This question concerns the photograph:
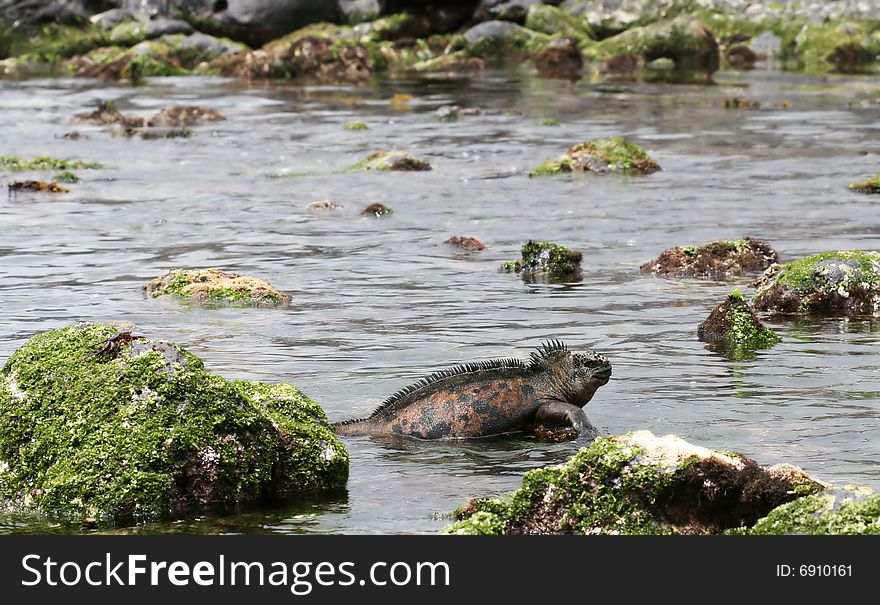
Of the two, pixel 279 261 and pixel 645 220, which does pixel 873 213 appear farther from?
pixel 279 261

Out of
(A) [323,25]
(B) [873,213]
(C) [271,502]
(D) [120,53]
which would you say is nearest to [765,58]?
(A) [323,25]

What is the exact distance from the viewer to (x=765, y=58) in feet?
210

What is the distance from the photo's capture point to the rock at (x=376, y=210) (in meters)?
24.4

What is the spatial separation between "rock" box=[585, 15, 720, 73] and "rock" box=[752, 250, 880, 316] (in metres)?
44.5

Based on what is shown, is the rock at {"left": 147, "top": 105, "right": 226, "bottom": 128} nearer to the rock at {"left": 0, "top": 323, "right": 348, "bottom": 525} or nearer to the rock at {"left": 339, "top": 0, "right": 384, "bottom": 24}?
the rock at {"left": 339, "top": 0, "right": 384, "bottom": 24}

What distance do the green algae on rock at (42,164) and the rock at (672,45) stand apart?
34292 mm

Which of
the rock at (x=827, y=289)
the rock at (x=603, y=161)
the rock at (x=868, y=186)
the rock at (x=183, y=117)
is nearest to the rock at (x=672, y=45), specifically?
the rock at (x=183, y=117)

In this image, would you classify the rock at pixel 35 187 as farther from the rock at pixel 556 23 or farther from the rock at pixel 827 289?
the rock at pixel 556 23

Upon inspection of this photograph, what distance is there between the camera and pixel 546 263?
18781 millimetres

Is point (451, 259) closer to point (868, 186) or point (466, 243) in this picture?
point (466, 243)

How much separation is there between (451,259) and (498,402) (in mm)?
9083

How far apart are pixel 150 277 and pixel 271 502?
32.7ft

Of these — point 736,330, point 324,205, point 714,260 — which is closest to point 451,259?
point 714,260

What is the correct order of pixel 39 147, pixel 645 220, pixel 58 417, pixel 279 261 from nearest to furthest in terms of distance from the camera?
pixel 58 417 < pixel 279 261 < pixel 645 220 < pixel 39 147
